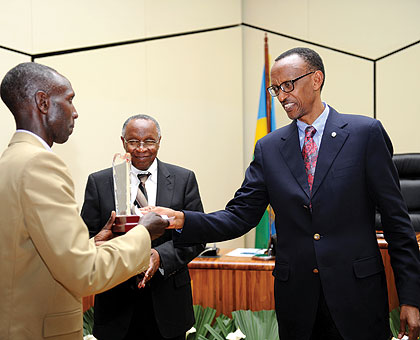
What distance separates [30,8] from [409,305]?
13.0 feet

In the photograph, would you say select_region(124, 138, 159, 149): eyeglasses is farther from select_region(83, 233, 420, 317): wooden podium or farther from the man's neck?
select_region(83, 233, 420, 317): wooden podium

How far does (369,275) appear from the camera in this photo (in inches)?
69.2

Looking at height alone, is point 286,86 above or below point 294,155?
above

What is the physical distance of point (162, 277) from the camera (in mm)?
2301

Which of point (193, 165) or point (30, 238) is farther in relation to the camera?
point (193, 165)

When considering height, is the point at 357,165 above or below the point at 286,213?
above

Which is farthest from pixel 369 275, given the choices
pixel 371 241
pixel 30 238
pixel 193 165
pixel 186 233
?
pixel 193 165

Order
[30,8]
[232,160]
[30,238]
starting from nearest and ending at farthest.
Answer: [30,238] < [30,8] < [232,160]

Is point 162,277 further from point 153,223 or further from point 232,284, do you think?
point 232,284

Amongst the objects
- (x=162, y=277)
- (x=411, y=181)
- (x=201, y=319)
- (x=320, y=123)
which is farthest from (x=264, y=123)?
(x=320, y=123)

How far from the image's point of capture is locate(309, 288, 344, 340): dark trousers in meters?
1.77

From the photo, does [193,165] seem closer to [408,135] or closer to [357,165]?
[408,135]

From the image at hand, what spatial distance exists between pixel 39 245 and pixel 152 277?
39.4 inches

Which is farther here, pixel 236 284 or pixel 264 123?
pixel 264 123
